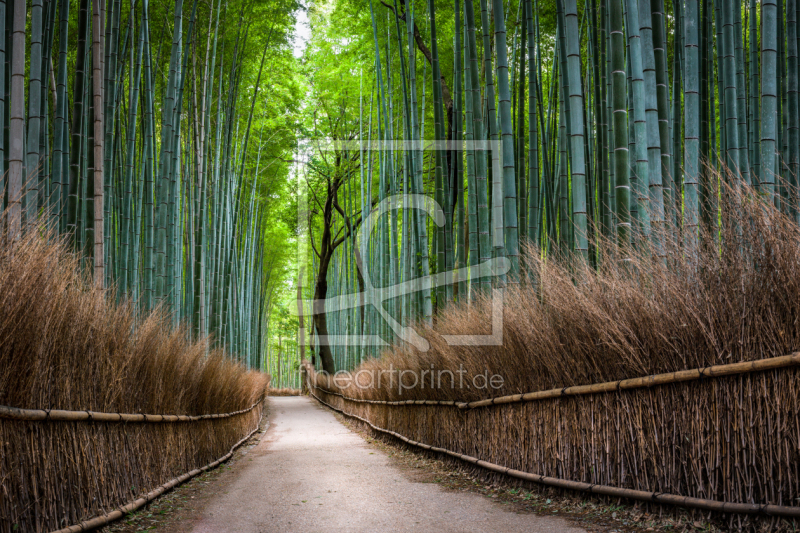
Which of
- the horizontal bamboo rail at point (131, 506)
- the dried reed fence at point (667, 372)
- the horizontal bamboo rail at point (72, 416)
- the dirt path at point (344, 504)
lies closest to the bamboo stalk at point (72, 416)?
the horizontal bamboo rail at point (72, 416)

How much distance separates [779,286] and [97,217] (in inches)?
150

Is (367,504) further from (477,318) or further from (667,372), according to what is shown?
(667,372)

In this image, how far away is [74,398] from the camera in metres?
2.89

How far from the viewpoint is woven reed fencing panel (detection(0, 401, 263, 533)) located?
2.28 m

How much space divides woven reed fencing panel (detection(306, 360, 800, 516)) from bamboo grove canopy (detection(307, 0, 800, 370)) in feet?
2.07

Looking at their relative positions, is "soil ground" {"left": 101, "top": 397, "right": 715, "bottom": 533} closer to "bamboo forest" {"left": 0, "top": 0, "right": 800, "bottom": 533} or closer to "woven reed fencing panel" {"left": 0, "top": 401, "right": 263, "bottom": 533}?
"bamboo forest" {"left": 0, "top": 0, "right": 800, "bottom": 533}

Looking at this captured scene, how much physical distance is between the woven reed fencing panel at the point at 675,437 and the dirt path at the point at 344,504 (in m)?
0.39

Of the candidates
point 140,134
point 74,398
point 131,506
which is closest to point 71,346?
point 74,398

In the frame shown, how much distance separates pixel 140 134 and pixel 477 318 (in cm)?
460

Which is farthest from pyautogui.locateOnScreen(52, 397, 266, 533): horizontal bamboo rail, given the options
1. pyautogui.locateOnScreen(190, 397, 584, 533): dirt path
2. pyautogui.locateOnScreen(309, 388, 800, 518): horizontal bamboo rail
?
pyautogui.locateOnScreen(309, 388, 800, 518): horizontal bamboo rail

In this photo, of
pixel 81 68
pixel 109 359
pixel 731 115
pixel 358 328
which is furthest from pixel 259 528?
pixel 358 328

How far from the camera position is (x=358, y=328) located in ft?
47.0

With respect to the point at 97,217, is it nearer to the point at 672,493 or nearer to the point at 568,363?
the point at 568,363

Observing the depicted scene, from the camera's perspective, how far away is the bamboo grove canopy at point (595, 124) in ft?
12.2
